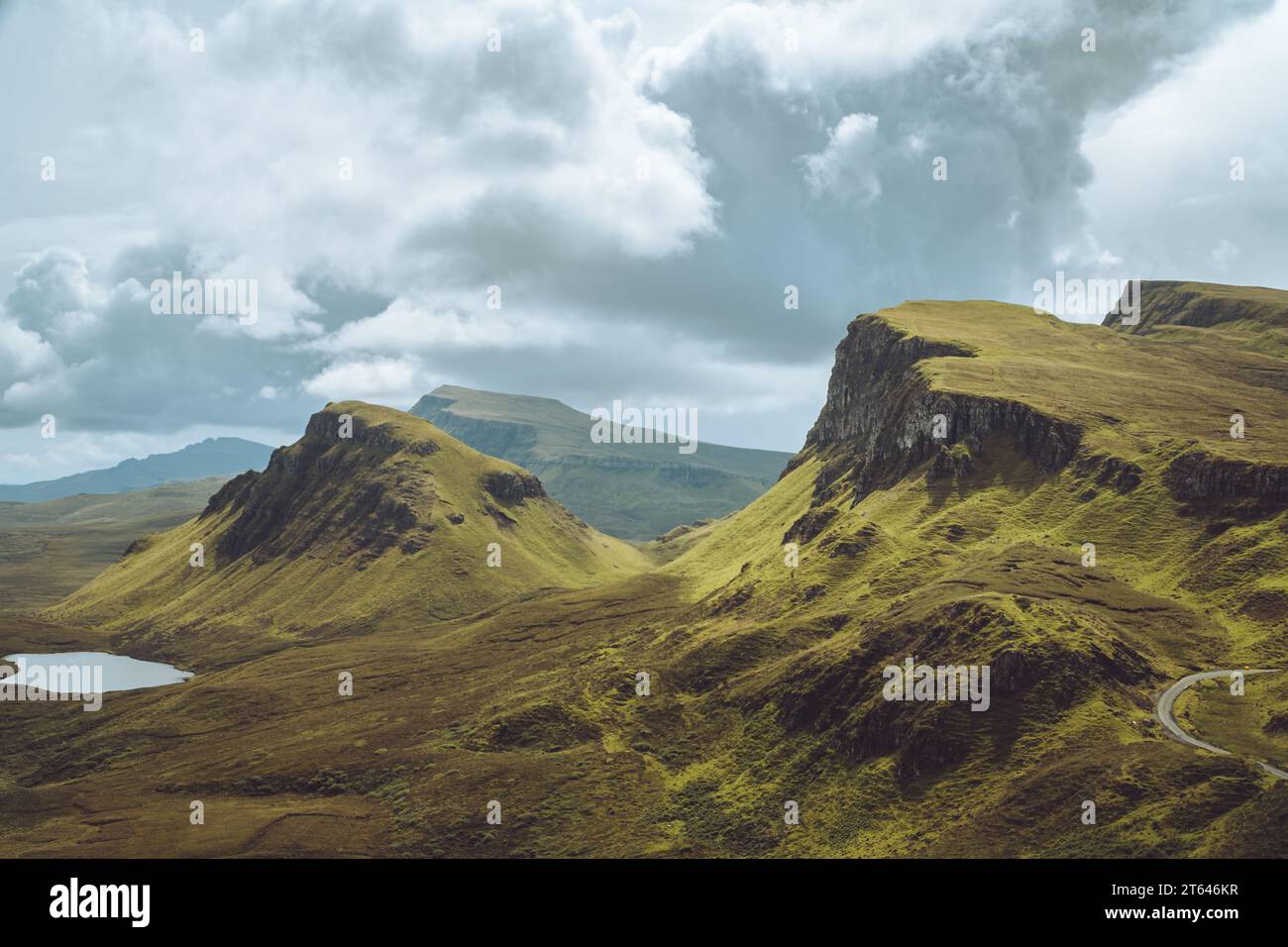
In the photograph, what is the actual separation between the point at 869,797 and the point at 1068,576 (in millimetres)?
70763

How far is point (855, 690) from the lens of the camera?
518 feet

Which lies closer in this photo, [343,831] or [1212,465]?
[343,831]

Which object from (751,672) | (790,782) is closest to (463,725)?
(751,672)

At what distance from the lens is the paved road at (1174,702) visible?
11247cm

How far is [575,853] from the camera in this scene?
133625 millimetres

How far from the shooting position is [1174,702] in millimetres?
135875

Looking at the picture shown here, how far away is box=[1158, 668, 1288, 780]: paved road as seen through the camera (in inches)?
4428
